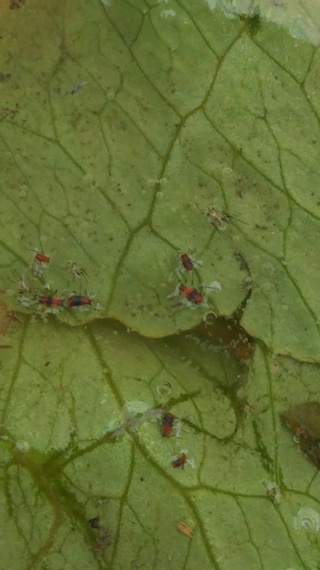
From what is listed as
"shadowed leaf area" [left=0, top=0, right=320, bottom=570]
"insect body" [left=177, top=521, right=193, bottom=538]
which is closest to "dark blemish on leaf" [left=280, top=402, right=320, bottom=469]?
"shadowed leaf area" [left=0, top=0, right=320, bottom=570]

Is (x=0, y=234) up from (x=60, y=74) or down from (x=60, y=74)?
down

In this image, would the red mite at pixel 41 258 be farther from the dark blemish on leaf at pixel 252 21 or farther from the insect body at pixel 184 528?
the dark blemish on leaf at pixel 252 21

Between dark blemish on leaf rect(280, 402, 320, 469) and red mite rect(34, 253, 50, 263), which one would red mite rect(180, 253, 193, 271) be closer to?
red mite rect(34, 253, 50, 263)

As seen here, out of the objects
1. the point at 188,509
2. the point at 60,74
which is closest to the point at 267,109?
the point at 60,74

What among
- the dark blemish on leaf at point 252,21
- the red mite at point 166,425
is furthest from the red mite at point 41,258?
the dark blemish on leaf at point 252,21

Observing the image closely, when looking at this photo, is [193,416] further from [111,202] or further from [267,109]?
[267,109]

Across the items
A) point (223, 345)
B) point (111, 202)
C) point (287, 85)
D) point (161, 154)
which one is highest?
point (287, 85)
